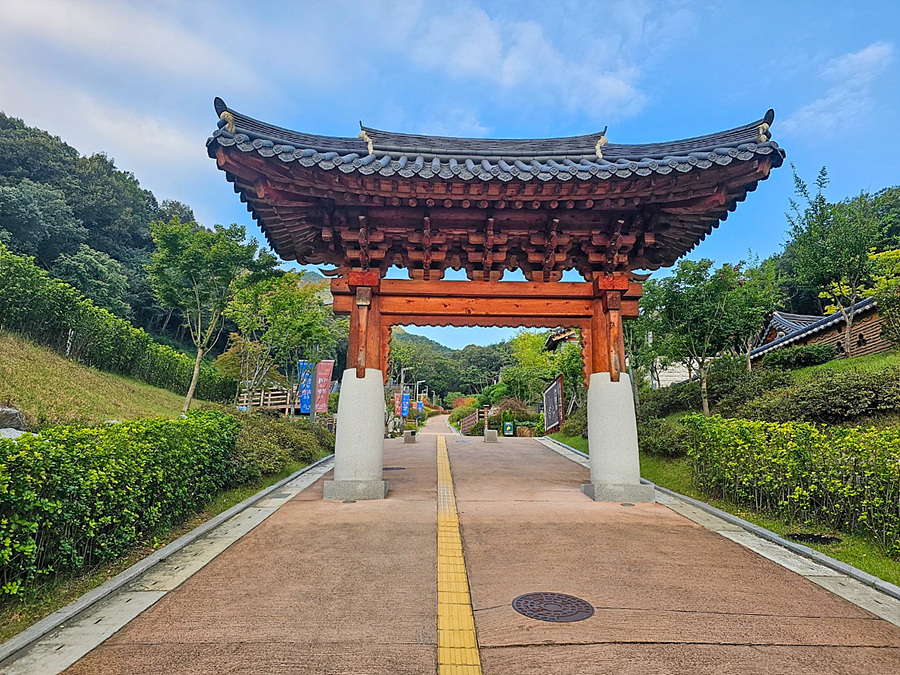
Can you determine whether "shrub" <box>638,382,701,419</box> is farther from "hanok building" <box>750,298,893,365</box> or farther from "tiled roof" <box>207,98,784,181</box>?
"tiled roof" <box>207,98,784,181</box>

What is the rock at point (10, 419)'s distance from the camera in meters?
10.2

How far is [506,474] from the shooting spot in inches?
380

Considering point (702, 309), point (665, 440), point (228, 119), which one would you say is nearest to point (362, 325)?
point (228, 119)

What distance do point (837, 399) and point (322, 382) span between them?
15879mm

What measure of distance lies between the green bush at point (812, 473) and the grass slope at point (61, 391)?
13.3 meters

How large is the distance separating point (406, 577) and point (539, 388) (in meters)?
31.7

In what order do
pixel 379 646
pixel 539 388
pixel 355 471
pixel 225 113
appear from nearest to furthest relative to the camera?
pixel 379 646 < pixel 225 113 < pixel 355 471 < pixel 539 388

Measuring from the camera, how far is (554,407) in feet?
83.7

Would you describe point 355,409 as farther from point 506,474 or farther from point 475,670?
point 475,670

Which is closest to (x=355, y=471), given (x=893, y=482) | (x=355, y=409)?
(x=355, y=409)

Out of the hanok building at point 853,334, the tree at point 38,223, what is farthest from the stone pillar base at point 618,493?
the tree at point 38,223

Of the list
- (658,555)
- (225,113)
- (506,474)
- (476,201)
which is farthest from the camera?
(506,474)

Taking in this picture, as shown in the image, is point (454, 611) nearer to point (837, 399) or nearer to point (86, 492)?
point (86, 492)

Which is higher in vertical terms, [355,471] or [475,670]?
[355,471]
